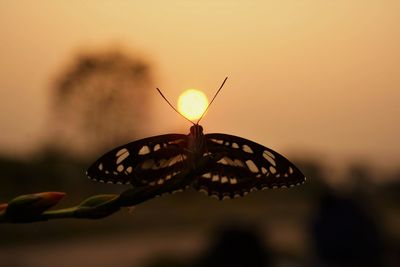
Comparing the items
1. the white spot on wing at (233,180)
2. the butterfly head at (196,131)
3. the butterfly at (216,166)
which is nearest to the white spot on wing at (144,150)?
the butterfly at (216,166)

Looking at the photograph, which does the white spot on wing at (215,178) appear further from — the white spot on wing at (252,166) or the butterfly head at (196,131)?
the butterfly head at (196,131)

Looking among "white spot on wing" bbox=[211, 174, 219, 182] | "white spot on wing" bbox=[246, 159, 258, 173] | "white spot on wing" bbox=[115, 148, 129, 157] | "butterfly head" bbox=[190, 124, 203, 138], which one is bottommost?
"white spot on wing" bbox=[211, 174, 219, 182]

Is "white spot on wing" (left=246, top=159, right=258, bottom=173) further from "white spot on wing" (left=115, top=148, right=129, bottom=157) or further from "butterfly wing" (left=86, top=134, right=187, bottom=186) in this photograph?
"white spot on wing" (left=115, top=148, right=129, bottom=157)

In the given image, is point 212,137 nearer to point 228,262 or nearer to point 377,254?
point 377,254

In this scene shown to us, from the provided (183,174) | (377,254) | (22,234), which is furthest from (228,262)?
(22,234)

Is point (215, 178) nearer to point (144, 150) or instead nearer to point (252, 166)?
point (252, 166)

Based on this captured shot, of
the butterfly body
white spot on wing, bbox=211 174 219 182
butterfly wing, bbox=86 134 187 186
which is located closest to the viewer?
the butterfly body

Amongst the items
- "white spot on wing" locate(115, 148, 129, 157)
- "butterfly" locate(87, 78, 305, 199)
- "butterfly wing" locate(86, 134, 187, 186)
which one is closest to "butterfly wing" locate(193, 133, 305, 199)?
"butterfly" locate(87, 78, 305, 199)

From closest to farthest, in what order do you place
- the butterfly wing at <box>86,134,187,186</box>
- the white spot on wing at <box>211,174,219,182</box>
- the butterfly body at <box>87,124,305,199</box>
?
the butterfly body at <box>87,124,305,199</box>
the butterfly wing at <box>86,134,187,186</box>
the white spot on wing at <box>211,174,219,182</box>

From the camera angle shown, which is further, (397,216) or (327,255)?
(397,216)
